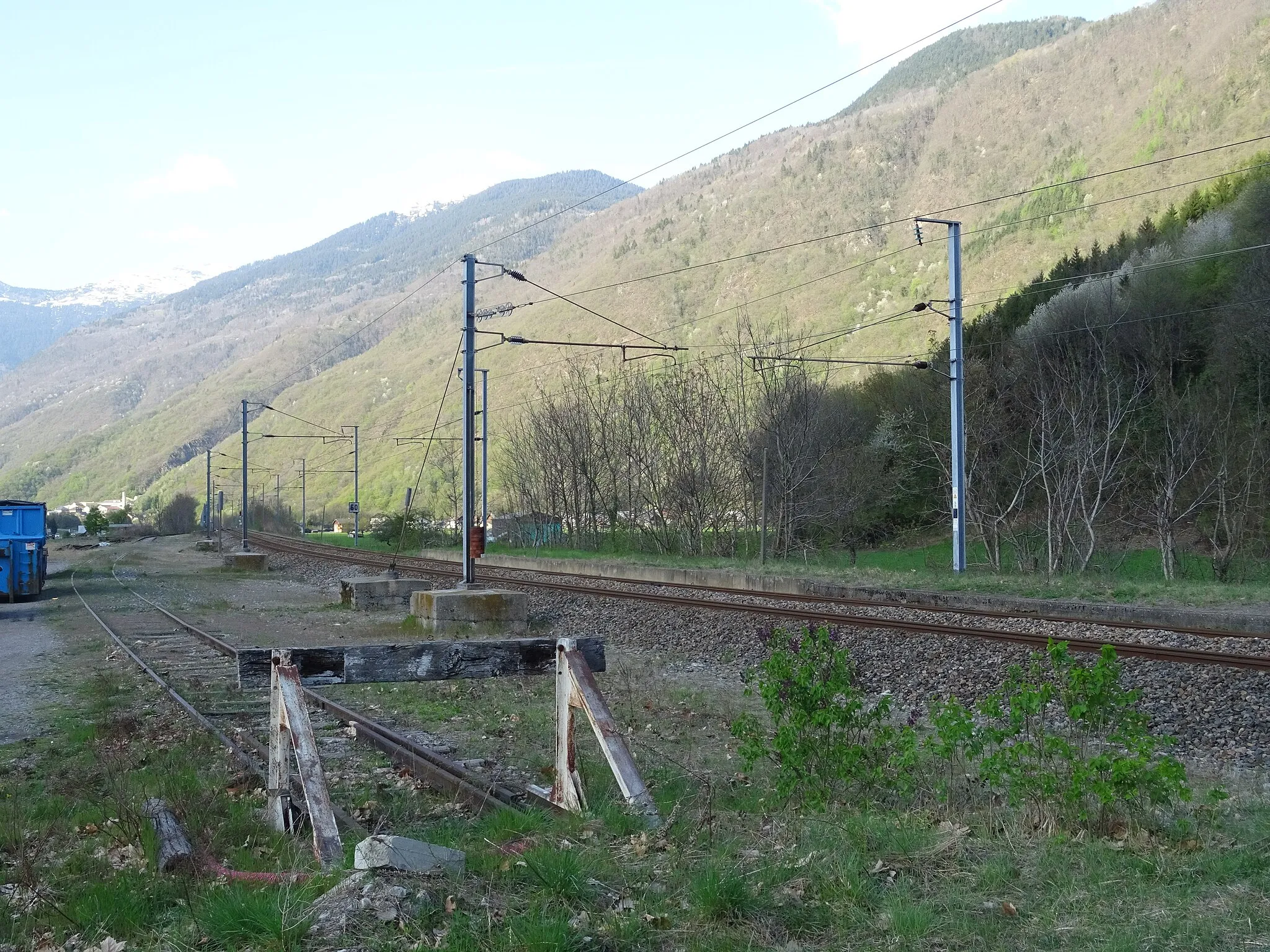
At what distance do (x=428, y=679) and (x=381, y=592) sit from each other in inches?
748

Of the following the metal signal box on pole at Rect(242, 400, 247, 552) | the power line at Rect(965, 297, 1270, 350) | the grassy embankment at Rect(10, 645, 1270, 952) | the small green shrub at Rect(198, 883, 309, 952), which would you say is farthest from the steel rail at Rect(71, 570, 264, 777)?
the metal signal box on pole at Rect(242, 400, 247, 552)

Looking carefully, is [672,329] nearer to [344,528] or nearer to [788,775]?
[344,528]

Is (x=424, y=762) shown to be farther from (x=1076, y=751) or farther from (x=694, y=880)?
(x=1076, y=751)

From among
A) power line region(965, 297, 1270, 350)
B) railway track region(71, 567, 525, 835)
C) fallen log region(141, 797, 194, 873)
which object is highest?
power line region(965, 297, 1270, 350)

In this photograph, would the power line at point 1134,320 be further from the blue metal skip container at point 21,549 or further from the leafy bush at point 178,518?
the leafy bush at point 178,518

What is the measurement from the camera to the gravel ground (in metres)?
9.35

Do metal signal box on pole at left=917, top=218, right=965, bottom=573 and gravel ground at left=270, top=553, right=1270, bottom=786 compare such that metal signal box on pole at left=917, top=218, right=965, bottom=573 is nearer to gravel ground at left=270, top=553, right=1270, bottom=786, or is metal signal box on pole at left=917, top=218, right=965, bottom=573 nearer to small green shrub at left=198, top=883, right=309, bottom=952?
gravel ground at left=270, top=553, right=1270, bottom=786

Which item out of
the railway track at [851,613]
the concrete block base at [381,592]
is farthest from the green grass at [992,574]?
the concrete block base at [381,592]

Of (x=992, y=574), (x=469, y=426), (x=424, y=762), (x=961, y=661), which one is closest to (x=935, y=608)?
(x=961, y=661)

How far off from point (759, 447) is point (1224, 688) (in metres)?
32.6

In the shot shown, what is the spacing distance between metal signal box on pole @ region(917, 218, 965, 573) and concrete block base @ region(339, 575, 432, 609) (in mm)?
12283

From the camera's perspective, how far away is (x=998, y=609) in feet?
64.0

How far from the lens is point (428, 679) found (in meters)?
7.46

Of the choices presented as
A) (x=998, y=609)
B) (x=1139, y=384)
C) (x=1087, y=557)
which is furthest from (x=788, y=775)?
(x=1139, y=384)
